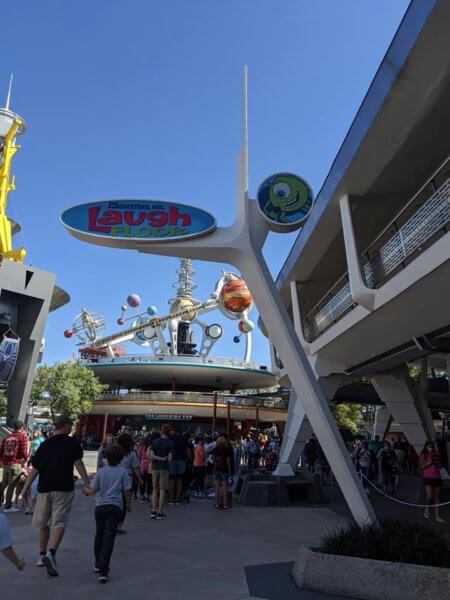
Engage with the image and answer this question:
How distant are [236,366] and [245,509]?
4078cm

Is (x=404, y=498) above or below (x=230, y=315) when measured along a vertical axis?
below

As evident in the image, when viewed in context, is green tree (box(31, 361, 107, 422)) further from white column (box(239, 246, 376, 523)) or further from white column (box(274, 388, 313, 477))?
white column (box(239, 246, 376, 523))

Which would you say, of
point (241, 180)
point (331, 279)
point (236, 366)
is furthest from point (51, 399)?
point (241, 180)

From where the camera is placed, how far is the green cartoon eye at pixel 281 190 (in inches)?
396

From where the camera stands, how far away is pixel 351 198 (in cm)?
1140

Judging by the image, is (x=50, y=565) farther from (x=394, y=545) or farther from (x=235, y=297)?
(x=235, y=297)

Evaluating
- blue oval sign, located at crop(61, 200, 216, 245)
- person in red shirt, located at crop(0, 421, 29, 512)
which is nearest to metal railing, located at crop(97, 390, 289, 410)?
person in red shirt, located at crop(0, 421, 29, 512)

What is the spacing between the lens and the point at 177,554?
21.9 ft

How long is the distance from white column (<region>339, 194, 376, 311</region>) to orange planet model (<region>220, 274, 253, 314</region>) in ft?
110

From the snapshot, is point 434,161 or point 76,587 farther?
point 434,161

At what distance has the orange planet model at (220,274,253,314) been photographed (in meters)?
45.0

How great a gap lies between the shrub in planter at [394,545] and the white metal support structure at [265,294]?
7.75 feet

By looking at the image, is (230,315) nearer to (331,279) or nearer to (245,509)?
(331,279)

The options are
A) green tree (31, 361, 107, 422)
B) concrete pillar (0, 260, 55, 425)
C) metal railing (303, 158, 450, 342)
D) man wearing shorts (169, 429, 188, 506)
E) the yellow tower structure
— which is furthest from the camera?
green tree (31, 361, 107, 422)
